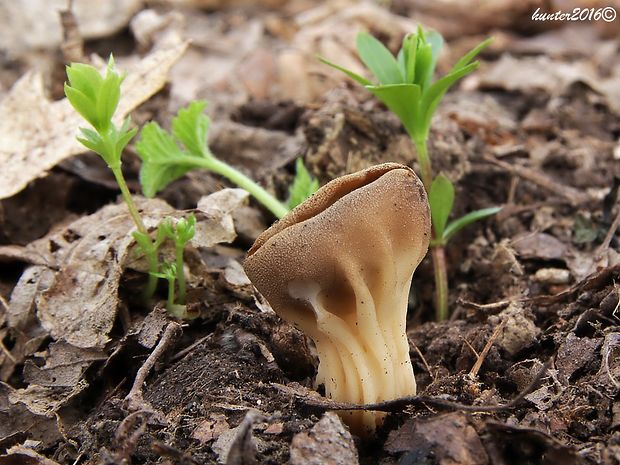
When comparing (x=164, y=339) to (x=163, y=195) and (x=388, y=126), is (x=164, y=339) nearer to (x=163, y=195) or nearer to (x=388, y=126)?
(x=163, y=195)

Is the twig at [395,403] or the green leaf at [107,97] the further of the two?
the green leaf at [107,97]

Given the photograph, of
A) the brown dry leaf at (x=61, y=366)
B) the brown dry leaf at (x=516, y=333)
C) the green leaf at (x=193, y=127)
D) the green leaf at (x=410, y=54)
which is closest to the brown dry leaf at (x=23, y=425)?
the brown dry leaf at (x=61, y=366)

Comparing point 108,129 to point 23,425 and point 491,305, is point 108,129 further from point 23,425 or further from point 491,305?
point 491,305

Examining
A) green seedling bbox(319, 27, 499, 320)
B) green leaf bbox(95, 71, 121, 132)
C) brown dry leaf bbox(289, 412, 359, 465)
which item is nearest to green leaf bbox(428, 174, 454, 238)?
green seedling bbox(319, 27, 499, 320)

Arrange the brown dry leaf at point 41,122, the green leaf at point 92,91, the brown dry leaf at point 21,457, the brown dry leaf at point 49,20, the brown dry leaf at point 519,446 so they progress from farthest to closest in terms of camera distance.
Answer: the brown dry leaf at point 49,20 → the brown dry leaf at point 41,122 → the green leaf at point 92,91 → the brown dry leaf at point 21,457 → the brown dry leaf at point 519,446

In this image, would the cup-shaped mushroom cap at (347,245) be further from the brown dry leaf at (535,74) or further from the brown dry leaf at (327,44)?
the brown dry leaf at (535,74)

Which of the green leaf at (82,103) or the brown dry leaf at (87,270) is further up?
the green leaf at (82,103)

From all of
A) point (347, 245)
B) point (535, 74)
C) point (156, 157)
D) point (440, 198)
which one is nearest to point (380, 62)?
point (440, 198)
